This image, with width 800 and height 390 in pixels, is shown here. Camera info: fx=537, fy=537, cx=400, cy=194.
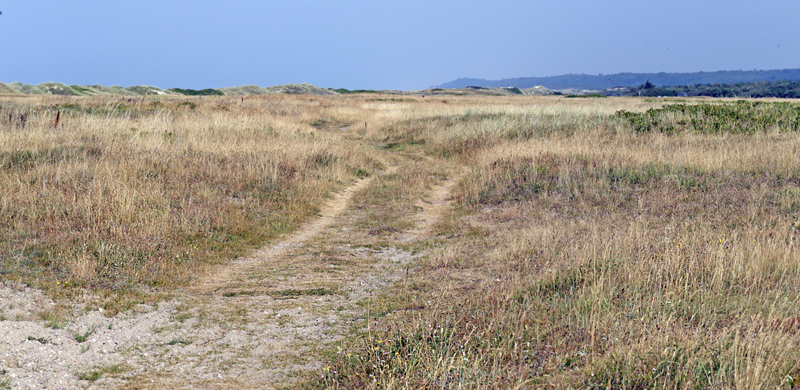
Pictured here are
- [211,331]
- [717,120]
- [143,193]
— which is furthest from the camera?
[717,120]

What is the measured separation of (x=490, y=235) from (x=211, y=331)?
4.86 metres

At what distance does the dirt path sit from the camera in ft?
14.4

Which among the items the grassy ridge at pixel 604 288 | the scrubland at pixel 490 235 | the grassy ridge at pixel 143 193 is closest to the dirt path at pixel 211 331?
the scrubland at pixel 490 235

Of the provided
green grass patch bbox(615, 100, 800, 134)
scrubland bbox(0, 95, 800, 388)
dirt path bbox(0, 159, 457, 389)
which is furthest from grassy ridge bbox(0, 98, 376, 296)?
green grass patch bbox(615, 100, 800, 134)

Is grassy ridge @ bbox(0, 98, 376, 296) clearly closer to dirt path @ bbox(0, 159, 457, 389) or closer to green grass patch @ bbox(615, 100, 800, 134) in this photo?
dirt path @ bbox(0, 159, 457, 389)

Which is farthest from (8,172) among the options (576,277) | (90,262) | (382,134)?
(382,134)

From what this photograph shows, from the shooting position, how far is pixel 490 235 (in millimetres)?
8781

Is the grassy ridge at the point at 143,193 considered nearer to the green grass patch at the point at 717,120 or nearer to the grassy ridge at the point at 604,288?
the grassy ridge at the point at 604,288

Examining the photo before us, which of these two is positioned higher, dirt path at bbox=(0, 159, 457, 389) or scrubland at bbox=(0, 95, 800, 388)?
scrubland at bbox=(0, 95, 800, 388)

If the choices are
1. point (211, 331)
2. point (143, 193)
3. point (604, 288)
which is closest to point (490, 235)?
point (604, 288)

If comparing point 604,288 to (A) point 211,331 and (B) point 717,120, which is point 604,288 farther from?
(B) point 717,120

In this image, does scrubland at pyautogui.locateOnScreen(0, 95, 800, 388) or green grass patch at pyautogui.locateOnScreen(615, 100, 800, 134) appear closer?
scrubland at pyautogui.locateOnScreen(0, 95, 800, 388)

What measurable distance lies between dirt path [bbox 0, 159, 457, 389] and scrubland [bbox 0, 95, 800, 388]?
0.33 m

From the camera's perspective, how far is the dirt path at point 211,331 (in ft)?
14.4
